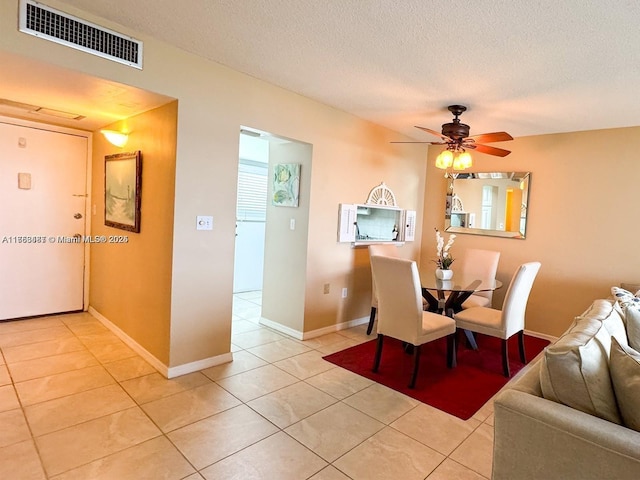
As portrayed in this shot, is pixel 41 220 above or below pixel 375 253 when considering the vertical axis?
above

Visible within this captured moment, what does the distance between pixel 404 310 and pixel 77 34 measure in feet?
9.21

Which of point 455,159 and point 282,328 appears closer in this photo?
point 455,159

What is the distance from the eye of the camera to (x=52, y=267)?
4039 mm

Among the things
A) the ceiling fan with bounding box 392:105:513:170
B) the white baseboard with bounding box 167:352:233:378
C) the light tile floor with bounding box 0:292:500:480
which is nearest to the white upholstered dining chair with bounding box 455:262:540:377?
the light tile floor with bounding box 0:292:500:480

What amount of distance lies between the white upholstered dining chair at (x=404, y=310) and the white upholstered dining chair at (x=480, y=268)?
3.44 feet

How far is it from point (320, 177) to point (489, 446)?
8.54 ft

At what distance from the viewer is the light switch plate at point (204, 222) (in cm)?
284

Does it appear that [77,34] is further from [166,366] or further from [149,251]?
[166,366]

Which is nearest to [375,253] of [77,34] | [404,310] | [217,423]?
[404,310]

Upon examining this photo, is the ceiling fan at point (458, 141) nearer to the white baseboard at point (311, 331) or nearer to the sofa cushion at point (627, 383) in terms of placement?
the white baseboard at point (311, 331)

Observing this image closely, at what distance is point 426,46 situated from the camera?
92.0 inches

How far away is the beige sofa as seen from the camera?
115cm

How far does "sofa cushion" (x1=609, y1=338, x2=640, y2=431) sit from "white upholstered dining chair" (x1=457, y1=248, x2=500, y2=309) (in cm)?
265

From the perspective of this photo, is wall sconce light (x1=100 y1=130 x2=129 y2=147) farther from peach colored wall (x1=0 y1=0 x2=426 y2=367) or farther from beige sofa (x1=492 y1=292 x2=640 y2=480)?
beige sofa (x1=492 y1=292 x2=640 y2=480)
